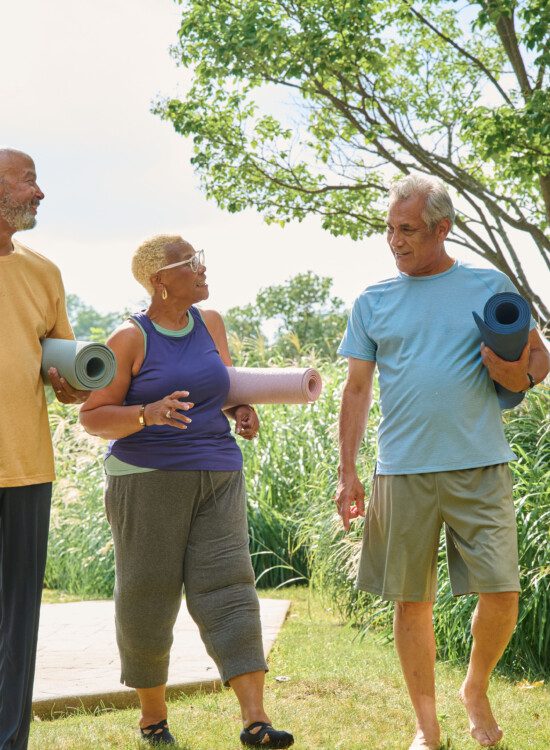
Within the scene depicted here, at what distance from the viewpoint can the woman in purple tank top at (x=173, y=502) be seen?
3.80 m

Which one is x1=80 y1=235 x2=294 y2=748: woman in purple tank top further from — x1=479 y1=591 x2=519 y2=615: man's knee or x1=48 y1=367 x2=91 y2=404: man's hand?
x1=479 y1=591 x2=519 y2=615: man's knee

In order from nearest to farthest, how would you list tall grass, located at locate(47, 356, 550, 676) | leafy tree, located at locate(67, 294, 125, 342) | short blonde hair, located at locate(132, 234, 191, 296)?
short blonde hair, located at locate(132, 234, 191, 296)
tall grass, located at locate(47, 356, 550, 676)
leafy tree, located at locate(67, 294, 125, 342)

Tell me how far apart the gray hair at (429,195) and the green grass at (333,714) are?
6.29ft

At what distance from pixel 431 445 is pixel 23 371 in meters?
1.42

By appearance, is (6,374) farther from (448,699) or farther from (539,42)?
(539,42)

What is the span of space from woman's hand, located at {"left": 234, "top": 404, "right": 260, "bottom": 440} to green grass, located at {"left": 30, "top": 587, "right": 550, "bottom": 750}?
1174 mm

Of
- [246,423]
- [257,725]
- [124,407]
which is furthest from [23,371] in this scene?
[257,725]

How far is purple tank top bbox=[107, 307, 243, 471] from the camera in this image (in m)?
3.81

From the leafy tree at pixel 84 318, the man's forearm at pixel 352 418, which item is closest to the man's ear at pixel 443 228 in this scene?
the man's forearm at pixel 352 418

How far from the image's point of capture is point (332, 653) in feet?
18.7

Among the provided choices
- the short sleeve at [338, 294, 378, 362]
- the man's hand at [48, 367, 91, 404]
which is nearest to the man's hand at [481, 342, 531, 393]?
the short sleeve at [338, 294, 378, 362]

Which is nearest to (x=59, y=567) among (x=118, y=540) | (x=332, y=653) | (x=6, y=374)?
(x=332, y=653)

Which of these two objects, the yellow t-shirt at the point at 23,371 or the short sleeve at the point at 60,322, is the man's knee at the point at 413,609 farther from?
the short sleeve at the point at 60,322

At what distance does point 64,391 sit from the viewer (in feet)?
11.3
